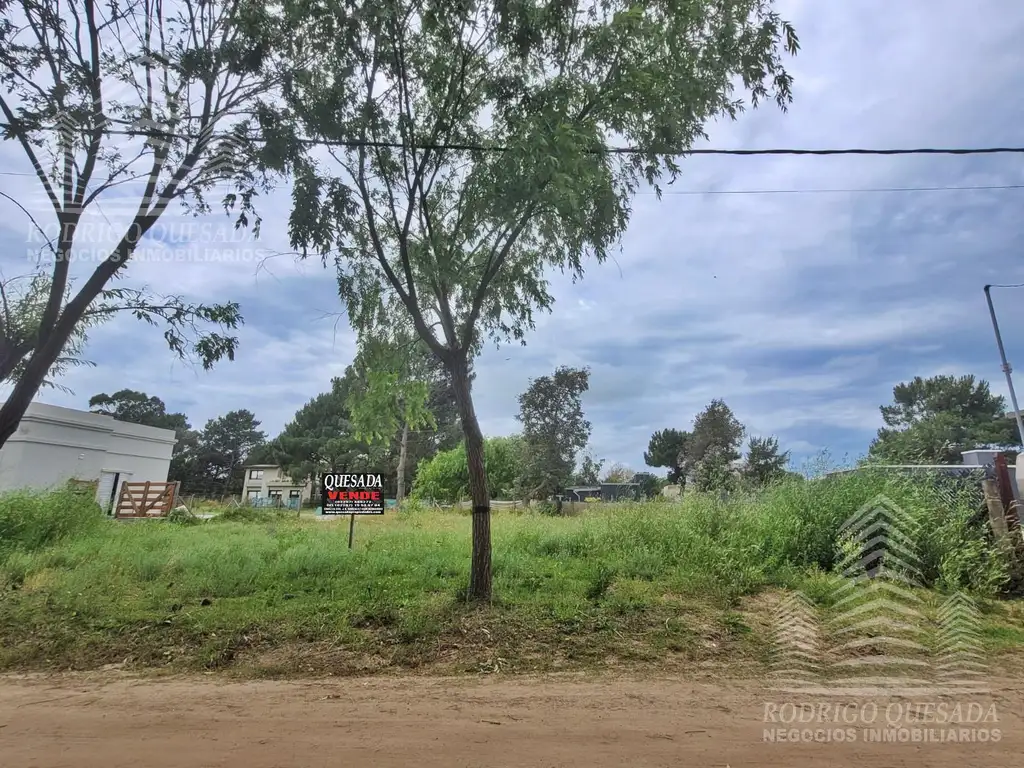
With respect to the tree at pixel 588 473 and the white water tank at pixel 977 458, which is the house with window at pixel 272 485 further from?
the white water tank at pixel 977 458

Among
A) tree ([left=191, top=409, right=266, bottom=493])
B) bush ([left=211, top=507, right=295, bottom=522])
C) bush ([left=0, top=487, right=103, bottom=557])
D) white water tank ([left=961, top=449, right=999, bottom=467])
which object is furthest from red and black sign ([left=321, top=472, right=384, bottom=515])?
tree ([left=191, top=409, right=266, bottom=493])

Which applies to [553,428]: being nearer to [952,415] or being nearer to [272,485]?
[952,415]

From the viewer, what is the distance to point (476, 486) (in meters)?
6.90

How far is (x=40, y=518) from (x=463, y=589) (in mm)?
10169

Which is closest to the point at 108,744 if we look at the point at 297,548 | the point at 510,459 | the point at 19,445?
the point at 297,548

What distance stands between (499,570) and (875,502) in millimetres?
5751

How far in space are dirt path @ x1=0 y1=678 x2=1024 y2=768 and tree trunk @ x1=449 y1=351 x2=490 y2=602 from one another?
187 centimetres

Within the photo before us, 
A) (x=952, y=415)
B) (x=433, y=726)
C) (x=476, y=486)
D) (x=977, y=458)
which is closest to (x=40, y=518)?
(x=476, y=486)

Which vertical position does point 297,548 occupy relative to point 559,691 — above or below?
above

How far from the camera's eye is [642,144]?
251 inches

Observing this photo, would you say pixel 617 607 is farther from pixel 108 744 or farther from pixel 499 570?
pixel 108 744

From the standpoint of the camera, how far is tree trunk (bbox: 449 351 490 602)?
260 inches

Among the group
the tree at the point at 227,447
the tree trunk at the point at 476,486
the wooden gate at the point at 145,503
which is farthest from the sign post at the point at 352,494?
the tree at the point at 227,447

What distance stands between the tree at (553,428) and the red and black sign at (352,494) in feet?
70.1
